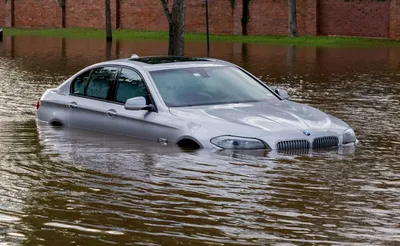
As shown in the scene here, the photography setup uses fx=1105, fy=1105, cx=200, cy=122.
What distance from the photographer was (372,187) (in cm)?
1080

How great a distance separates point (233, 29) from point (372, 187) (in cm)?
5273

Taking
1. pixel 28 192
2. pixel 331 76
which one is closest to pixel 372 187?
pixel 28 192

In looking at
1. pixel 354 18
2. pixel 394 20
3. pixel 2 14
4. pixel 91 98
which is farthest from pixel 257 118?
pixel 2 14

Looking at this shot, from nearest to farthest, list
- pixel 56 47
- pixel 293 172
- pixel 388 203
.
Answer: pixel 388 203
pixel 293 172
pixel 56 47

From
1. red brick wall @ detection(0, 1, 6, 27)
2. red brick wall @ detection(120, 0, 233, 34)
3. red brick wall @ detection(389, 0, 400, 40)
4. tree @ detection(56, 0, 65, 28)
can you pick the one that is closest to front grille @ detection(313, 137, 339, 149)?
red brick wall @ detection(389, 0, 400, 40)

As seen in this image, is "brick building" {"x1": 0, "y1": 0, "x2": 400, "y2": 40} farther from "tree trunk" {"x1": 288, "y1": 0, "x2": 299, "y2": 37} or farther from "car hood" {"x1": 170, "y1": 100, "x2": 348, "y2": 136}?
"car hood" {"x1": 170, "y1": 100, "x2": 348, "y2": 136}

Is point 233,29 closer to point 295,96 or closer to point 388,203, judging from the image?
point 295,96

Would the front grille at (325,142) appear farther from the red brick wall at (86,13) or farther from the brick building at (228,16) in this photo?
the red brick wall at (86,13)

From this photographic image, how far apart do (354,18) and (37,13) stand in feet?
88.0

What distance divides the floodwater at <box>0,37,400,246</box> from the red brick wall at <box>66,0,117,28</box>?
52.3 m

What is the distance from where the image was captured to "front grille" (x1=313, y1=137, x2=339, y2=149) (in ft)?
42.2

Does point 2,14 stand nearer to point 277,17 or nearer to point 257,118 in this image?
point 277,17

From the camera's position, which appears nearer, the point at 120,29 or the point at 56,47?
the point at 56,47

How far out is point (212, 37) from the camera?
60.1m
